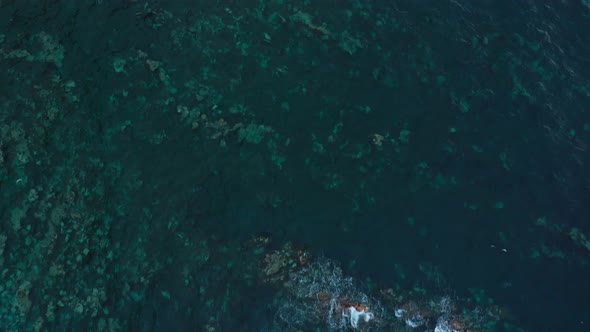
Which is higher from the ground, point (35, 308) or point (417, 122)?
point (417, 122)

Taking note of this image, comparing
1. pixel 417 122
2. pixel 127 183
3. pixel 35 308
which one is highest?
pixel 417 122

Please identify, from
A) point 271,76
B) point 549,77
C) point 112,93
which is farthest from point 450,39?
point 112,93

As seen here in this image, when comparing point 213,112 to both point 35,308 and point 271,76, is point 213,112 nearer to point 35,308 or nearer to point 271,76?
point 271,76

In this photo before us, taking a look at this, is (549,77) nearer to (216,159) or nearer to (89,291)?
(216,159)

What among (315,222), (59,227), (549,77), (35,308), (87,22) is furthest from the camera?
(549,77)

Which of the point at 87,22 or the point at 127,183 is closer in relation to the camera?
the point at 127,183

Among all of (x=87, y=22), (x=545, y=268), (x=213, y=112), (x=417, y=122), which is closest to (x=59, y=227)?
(x=213, y=112)

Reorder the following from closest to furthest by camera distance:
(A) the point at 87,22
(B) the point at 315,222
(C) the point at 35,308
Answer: (C) the point at 35,308 → (B) the point at 315,222 → (A) the point at 87,22
